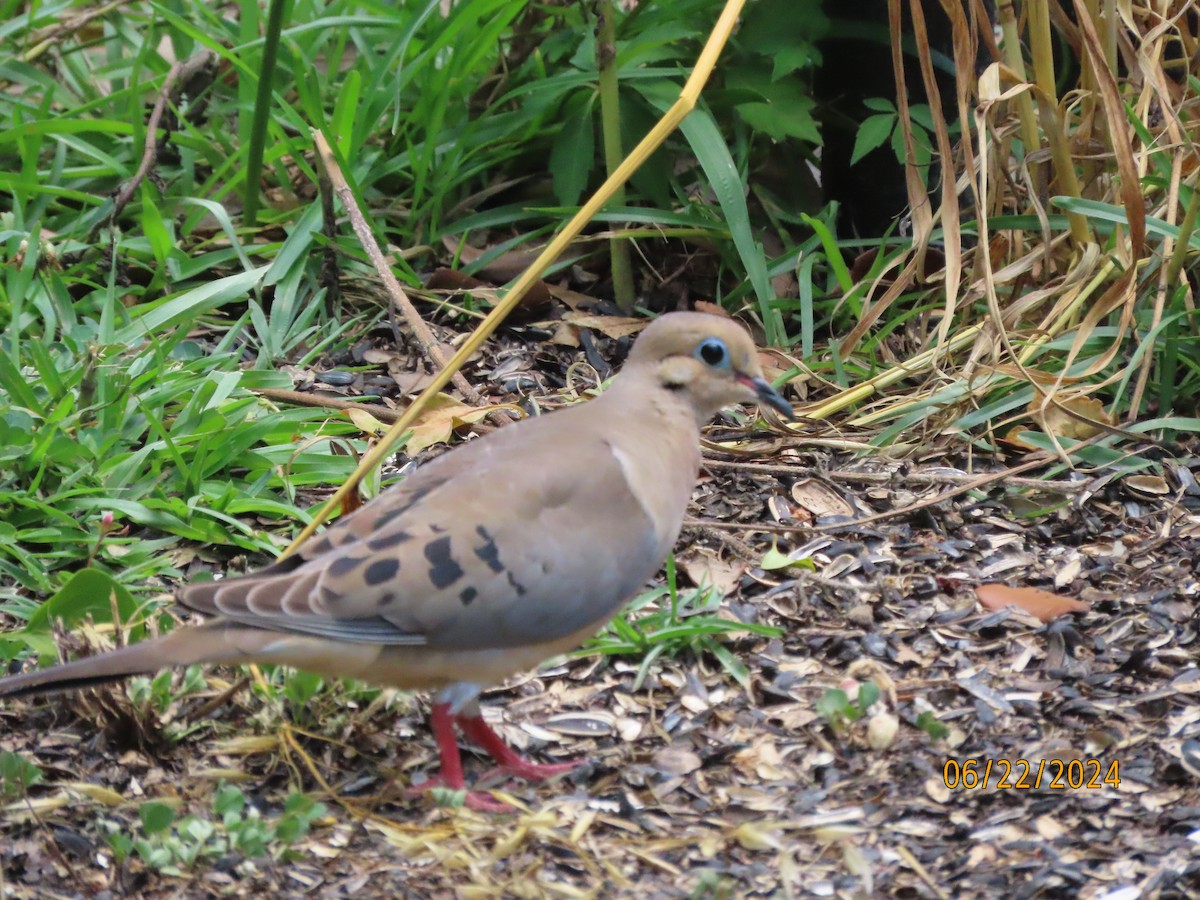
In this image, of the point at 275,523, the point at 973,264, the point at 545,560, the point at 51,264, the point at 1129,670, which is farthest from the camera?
the point at 973,264

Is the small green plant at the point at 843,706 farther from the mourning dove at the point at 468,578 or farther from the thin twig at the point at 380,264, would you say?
the thin twig at the point at 380,264

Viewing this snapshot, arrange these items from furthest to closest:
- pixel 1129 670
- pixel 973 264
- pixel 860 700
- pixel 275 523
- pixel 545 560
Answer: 1. pixel 973 264
2. pixel 275 523
3. pixel 1129 670
4. pixel 860 700
5. pixel 545 560

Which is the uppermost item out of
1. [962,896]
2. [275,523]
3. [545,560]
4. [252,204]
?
[252,204]

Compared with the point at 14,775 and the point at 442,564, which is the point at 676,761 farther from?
the point at 14,775

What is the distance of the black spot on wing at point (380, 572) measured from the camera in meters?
2.62

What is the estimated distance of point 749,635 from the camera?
3.26 meters

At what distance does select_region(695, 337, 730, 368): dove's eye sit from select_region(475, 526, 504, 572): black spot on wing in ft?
2.17

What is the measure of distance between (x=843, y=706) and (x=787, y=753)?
0.49 feet

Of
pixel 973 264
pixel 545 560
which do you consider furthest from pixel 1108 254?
pixel 545 560

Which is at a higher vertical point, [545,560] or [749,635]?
[545,560]

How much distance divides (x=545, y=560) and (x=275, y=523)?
3.88 feet

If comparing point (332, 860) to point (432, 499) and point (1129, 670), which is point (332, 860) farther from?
point (1129, 670)

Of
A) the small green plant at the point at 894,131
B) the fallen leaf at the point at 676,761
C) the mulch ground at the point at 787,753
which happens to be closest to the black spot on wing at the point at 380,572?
the mulch ground at the point at 787,753
